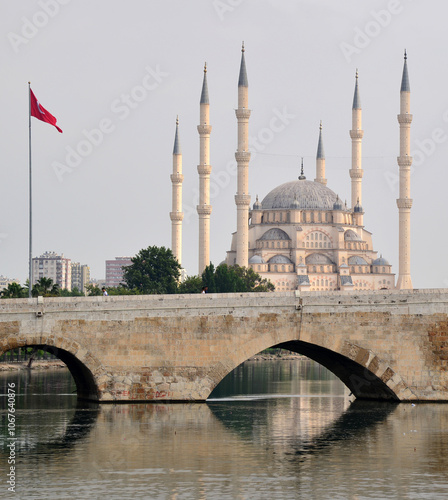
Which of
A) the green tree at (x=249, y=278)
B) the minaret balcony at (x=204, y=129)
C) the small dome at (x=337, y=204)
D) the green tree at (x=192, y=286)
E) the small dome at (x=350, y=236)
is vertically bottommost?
the green tree at (x=192, y=286)

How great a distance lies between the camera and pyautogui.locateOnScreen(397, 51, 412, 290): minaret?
119 m

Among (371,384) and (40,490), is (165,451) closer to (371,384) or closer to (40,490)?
(40,490)

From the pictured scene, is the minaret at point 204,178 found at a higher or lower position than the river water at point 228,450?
higher

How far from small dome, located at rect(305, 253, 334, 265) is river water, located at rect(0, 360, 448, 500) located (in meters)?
93.9

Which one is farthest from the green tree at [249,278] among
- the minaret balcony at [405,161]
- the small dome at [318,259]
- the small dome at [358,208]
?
the small dome at [358,208]

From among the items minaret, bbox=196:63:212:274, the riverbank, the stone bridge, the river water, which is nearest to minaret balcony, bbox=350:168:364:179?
minaret, bbox=196:63:212:274

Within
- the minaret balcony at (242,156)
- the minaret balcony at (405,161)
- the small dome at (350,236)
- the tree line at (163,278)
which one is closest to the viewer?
the tree line at (163,278)

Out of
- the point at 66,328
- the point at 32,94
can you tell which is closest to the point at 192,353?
the point at 66,328

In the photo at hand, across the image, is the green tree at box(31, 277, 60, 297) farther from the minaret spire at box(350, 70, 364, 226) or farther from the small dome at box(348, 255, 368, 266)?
the small dome at box(348, 255, 368, 266)

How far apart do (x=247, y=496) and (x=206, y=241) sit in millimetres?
91216

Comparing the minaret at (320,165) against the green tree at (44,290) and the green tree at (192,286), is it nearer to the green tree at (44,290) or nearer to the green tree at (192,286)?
the green tree at (192,286)

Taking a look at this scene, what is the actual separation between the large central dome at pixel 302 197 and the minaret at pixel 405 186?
79.8 feet

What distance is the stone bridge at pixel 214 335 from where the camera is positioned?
135 ft

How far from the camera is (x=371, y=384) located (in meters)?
45.7
